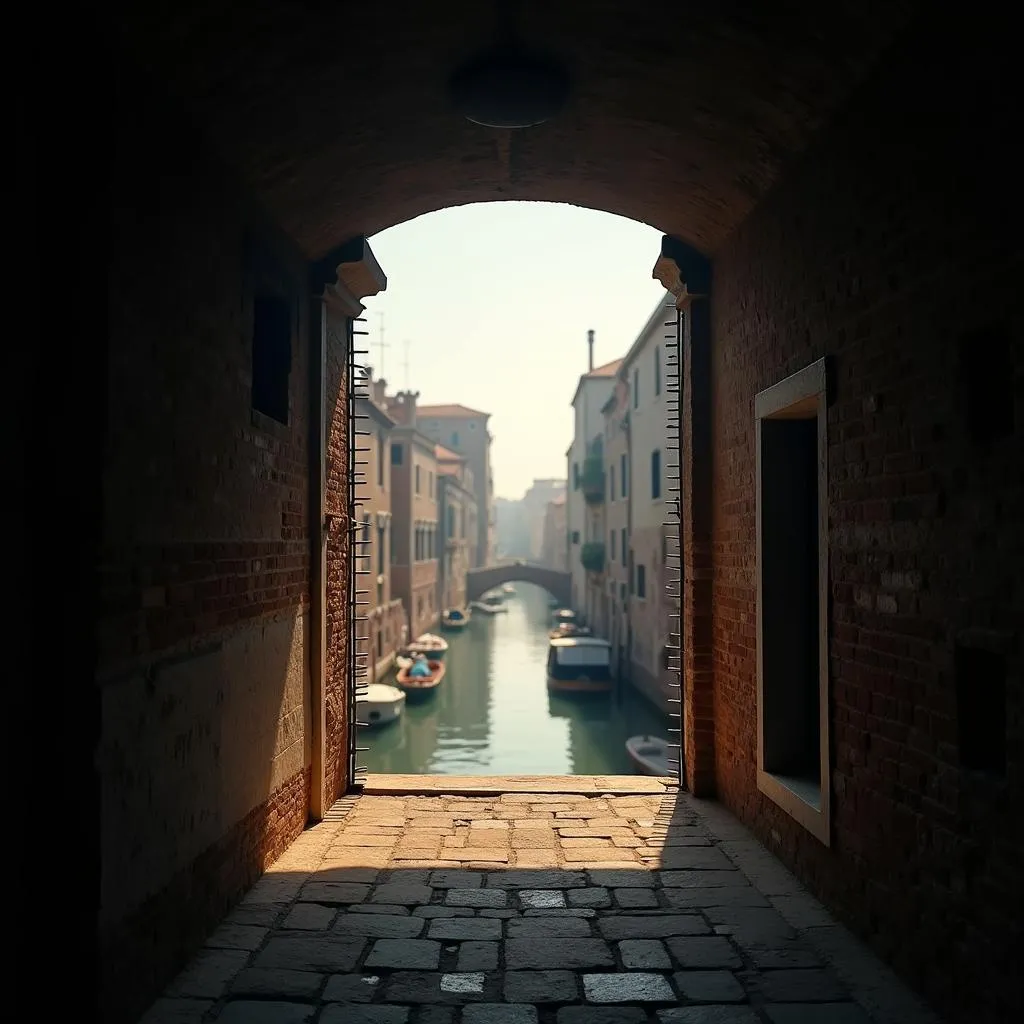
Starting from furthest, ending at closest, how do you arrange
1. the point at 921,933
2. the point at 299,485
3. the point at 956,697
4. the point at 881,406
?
the point at 299,485
the point at 881,406
the point at 921,933
the point at 956,697

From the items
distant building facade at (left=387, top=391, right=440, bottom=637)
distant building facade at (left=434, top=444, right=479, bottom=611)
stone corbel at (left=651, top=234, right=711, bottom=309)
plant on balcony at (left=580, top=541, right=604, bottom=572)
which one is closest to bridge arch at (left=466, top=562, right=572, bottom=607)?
distant building facade at (left=434, top=444, right=479, bottom=611)

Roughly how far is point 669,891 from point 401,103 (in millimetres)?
4286

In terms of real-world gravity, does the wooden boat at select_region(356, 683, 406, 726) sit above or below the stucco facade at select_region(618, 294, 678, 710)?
below

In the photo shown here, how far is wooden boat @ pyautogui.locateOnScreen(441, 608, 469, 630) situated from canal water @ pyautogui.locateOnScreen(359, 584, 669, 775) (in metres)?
7.89

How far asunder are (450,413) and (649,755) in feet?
161

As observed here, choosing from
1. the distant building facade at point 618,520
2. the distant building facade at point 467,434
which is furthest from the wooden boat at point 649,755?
the distant building facade at point 467,434

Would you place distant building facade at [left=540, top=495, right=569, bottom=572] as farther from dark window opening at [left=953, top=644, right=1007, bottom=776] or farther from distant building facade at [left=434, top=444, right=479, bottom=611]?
dark window opening at [left=953, top=644, right=1007, bottom=776]

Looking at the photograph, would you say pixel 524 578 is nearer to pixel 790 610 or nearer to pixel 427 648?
pixel 427 648

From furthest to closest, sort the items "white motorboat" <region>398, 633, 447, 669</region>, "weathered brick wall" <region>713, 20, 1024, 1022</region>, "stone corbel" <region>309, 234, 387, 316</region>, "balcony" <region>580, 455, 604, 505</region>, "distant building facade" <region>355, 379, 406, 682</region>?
1. "balcony" <region>580, 455, 604, 505</region>
2. "white motorboat" <region>398, 633, 447, 669</region>
3. "distant building facade" <region>355, 379, 406, 682</region>
4. "stone corbel" <region>309, 234, 387, 316</region>
5. "weathered brick wall" <region>713, 20, 1024, 1022</region>

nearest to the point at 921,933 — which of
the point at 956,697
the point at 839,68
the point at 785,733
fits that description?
the point at 956,697

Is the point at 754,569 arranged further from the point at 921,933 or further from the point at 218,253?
the point at 218,253

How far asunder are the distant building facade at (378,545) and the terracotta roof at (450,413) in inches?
1298

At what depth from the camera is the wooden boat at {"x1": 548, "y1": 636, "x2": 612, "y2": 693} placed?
2520 cm

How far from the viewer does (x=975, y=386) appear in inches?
127
